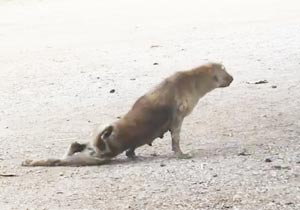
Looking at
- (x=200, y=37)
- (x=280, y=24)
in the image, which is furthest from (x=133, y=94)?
(x=280, y=24)

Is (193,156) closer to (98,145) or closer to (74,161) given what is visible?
(98,145)

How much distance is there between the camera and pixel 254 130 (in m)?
6.27

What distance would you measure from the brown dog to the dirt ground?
0.35ft

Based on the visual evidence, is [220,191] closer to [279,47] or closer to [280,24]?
[279,47]

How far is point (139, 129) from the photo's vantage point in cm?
528

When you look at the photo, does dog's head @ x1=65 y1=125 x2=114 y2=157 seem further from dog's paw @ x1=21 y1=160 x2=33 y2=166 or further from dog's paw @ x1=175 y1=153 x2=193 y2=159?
dog's paw @ x1=175 y1=153 x2=193 y2=159

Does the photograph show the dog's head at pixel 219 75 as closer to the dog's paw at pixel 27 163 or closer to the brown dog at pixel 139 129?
the brown dog at pixel 139 129

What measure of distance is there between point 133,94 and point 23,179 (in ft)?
11.5

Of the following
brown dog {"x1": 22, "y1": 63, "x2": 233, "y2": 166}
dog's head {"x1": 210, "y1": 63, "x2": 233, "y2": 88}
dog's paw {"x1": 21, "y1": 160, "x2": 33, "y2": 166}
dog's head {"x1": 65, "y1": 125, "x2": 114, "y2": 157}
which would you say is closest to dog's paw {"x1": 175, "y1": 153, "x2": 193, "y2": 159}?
brown dog {"x1": 22, "y1": 63, "x2": 233, "y2": 166}

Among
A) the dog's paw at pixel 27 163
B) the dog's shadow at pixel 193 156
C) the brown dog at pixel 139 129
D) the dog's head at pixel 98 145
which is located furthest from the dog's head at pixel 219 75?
the dog's paw at pixel 27 163

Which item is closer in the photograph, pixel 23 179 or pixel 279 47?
pixel 23 179

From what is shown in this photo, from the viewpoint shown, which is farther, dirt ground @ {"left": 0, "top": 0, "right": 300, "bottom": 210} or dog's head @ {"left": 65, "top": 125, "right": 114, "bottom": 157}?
dog's head @ {"left": 65, "top": 125, "right": 114, "bottom": 157}

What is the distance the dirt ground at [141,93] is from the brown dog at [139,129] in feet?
0.35

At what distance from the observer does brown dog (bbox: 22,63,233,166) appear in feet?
17.3
